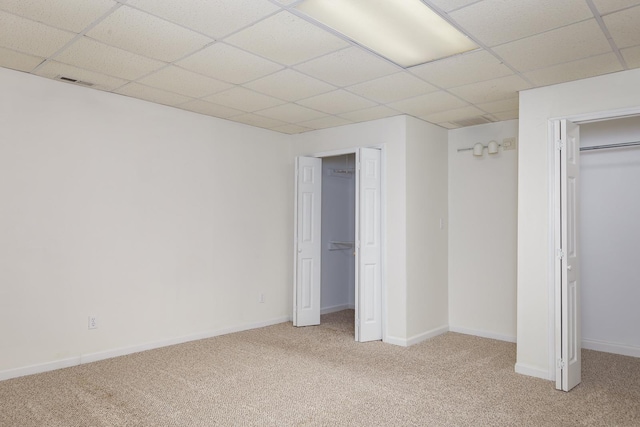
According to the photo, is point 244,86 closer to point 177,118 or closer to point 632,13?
point 177,118

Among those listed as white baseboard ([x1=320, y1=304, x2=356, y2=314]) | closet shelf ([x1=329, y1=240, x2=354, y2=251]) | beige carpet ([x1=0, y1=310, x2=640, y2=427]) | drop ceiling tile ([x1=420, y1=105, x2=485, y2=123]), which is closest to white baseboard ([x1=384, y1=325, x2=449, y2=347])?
beige carpet ([x1=0, y1=310, x2=640, y2=427])

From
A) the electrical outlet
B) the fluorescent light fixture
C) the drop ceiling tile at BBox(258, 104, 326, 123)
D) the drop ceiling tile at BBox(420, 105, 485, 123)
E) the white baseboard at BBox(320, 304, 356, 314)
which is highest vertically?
the fluorescent light fixture

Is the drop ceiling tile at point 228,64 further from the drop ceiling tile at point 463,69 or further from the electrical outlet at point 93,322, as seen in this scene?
the electrical outlet at point 93,322

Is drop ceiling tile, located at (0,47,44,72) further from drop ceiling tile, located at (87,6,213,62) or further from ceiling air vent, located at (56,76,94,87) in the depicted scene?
drop ceiling tile, located at (87,6,213,62)

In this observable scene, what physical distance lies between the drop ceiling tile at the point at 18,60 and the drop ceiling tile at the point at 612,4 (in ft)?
12.3

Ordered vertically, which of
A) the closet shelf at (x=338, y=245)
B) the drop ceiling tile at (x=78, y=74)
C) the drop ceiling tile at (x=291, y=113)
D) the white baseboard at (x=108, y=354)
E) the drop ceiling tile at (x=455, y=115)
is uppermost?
the drop ceiling tile at (x=78, y=74)

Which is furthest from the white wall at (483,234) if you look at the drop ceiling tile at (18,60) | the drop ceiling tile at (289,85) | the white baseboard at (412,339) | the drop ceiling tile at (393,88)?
the drop ceiling tile at (18,60)

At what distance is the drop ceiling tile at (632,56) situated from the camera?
300cm

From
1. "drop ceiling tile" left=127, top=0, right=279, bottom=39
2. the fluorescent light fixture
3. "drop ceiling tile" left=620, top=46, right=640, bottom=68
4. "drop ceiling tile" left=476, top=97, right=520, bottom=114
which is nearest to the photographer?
"drop ceiling tile" left=127, top=0, right=279, bottom=39

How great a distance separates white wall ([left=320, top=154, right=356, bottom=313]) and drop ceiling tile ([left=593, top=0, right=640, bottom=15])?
4136 millimetres

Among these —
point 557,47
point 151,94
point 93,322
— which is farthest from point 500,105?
point 93,322

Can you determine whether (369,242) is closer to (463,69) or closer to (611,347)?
(463,69)

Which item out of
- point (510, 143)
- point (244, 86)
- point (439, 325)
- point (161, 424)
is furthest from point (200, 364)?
point (510, 143)

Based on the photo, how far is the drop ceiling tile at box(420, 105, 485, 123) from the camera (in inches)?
180
